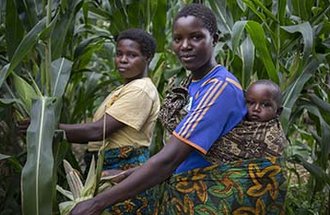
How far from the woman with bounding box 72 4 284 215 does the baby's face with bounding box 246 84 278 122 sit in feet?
0.10

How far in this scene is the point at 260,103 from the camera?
5.76 feet

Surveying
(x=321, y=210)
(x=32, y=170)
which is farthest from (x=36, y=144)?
(x=321, y=210)

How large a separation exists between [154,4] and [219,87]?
119 cm

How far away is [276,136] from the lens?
1728 millimetres

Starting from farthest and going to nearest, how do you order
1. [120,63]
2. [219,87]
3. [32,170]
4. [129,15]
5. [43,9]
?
[129,15], [43,9], [120,63], [32,170], [219,87]

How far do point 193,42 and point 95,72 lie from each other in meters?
1.45

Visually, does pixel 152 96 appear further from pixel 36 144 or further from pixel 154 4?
pixel 154 4

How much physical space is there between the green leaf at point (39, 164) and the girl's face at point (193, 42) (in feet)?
1.61

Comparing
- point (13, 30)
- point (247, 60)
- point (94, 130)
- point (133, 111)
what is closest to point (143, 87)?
point (133, 111)

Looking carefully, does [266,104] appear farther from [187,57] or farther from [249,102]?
[187,57]

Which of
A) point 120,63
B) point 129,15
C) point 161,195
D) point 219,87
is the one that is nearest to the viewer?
point 219,87

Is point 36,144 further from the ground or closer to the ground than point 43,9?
closer to the ground

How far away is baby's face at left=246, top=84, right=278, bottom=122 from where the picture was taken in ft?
5.74

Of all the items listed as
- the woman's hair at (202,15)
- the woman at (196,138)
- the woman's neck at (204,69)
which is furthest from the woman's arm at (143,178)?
the woman's hair at (202,15)
